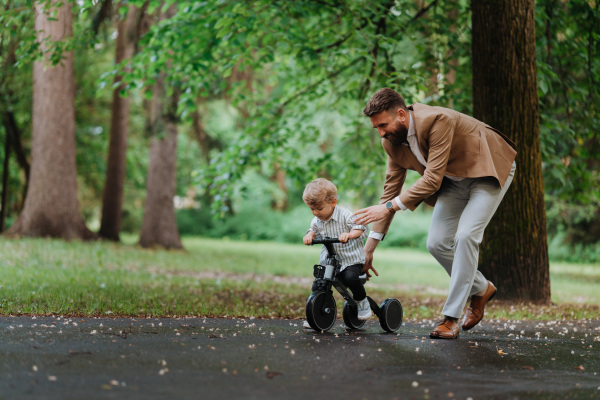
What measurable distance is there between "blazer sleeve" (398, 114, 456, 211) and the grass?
2.41 metres

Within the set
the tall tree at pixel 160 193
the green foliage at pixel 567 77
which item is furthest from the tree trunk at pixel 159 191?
the green foliage at pixel 567 77

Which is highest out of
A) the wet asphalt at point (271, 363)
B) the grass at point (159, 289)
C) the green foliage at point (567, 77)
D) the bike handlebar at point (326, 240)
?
the green foliage at point (567, 77)

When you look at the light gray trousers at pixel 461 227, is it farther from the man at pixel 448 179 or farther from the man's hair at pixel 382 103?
the man's hair at pixel 382 103

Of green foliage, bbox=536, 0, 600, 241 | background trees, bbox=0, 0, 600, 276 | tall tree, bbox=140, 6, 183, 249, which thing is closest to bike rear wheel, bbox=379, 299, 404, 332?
background trees, bbox=0, 0, 600, 276

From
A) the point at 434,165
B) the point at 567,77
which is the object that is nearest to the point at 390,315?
the point at 434,165

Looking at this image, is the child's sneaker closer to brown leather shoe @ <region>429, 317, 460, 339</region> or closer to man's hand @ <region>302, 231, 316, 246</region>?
brown leather shoe @ <region>429, 317, 460, 339</region>

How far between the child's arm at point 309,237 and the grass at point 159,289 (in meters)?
1.75

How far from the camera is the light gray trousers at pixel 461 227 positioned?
5285 mm

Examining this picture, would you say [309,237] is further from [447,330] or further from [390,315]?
[447,330]

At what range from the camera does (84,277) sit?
967cm

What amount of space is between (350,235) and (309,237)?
13.1 inches

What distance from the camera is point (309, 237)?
5.24 meters

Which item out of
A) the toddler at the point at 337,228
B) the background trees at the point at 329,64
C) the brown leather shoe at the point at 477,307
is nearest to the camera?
the toddler at the point at 337,228

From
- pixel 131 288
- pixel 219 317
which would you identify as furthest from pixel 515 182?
Result: pixel 131 288
